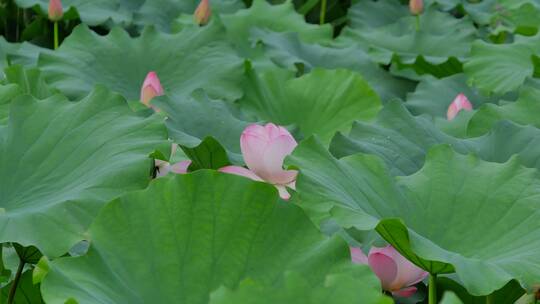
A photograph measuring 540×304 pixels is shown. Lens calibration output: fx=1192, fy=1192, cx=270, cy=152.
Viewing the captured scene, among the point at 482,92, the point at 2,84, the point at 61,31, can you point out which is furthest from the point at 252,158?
the point at 61,31

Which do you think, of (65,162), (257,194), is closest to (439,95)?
(65,162)

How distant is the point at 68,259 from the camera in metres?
1.26

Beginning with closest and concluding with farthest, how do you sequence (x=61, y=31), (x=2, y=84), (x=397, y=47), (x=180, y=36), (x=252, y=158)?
(x=252, y=158) < (x=2, y=84) < (x=180, y=36) < (x=397, y=47) < (x=61, y=31)

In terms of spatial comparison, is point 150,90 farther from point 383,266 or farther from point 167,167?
point 383,266

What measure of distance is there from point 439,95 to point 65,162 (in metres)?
1.30

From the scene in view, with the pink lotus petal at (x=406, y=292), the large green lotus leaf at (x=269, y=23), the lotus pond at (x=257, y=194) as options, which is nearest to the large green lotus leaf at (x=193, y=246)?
the lotus pond at (x=257, y=194)

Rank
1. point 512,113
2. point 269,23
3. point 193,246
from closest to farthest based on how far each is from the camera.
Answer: point 193,246
point 512,113
point 269,23

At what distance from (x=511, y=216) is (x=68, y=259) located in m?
0.57

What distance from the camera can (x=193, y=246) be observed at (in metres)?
1.28

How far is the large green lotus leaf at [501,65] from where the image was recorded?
2.65 m

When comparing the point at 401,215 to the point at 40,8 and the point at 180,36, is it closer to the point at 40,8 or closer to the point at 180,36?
the point at 180,36

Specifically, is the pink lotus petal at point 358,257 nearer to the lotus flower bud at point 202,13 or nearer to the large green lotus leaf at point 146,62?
the large green lotus leaf at point 146,62

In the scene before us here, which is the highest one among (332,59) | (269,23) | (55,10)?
(332,59)

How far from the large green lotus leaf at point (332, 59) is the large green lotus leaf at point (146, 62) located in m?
0.23
